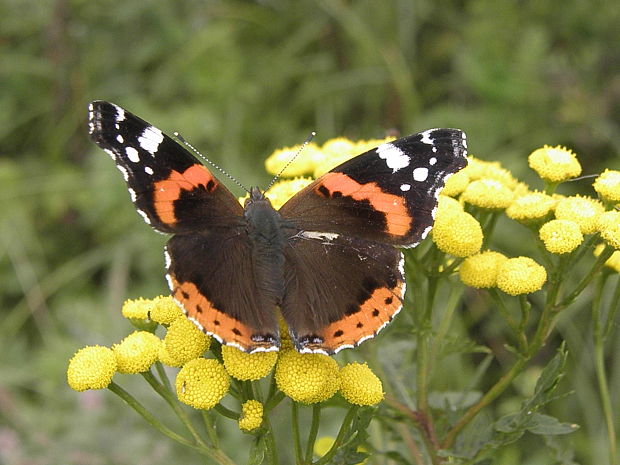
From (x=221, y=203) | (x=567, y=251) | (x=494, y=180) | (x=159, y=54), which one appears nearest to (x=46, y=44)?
(x=159, y=54)

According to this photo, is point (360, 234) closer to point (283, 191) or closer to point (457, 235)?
point (457, 235)

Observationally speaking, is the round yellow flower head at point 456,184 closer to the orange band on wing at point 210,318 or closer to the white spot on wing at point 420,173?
the white spot on wing at point 420,173

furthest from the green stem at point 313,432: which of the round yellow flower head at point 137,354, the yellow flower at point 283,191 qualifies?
the yellow flower at point 283,191

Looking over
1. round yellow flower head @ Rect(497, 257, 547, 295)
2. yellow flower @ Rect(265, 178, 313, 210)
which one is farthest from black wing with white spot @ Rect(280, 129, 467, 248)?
round yellow flower head @ Rect(497, 257, 547, 295)

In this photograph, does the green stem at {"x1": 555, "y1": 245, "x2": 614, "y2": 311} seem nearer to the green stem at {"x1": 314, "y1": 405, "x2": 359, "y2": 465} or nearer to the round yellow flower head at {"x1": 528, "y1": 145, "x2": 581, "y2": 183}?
the round yellow flower head at {"x1": 528, "y1": 145, "x2": 581, "y2": 183}

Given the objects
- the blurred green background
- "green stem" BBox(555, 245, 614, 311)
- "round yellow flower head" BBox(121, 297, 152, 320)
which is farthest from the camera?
the blurred green background

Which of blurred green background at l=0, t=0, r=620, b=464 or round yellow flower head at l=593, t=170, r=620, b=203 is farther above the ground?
blurred green background at l=0, t=0, r=620, b=464

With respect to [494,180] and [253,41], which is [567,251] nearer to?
[494,180]
